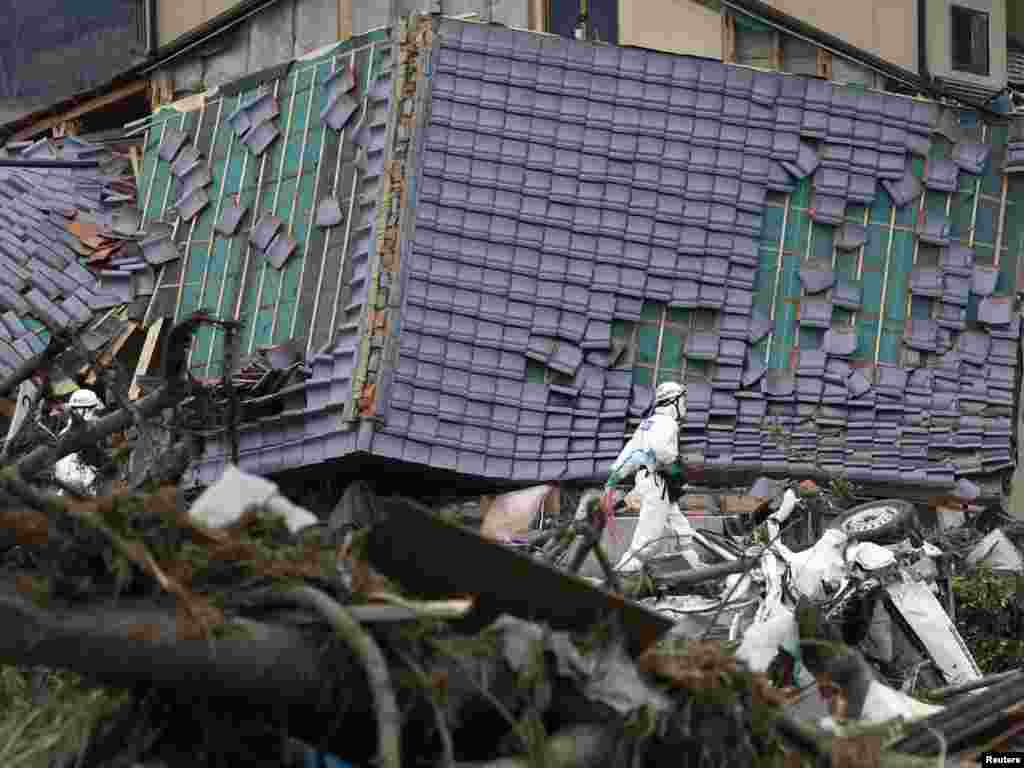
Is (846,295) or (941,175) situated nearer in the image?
(846,295)

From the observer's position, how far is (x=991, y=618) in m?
21.6

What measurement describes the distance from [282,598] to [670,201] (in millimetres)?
21861

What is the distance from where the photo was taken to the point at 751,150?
Result: 1179 inches

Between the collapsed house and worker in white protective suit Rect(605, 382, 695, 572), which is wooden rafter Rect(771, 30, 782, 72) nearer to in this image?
the collapsed house

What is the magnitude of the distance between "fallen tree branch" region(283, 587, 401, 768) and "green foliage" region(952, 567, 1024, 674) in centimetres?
1358

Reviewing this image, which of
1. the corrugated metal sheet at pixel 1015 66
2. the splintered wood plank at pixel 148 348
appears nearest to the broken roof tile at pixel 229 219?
the splintered wood plank at pixel 148 348

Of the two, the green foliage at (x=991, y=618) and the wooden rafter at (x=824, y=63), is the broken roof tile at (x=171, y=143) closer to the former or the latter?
the wooden rafter at (x=824, y=63)

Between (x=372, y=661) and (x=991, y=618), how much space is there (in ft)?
47.1

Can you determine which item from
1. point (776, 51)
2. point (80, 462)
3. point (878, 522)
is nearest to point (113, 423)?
point (80, 462)

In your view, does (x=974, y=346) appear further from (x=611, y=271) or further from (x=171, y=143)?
(x=171, y=143)

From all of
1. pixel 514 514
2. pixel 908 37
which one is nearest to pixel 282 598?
pixel 514 514

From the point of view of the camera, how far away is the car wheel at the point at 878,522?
722 inches

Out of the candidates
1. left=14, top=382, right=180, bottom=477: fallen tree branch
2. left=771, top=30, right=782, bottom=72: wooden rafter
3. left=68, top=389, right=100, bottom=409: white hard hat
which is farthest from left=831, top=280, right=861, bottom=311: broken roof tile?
left=14, top=382, right=180, bottom=477: fallen tree branch

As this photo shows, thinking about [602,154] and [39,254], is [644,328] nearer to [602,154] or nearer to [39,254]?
[602,154]
